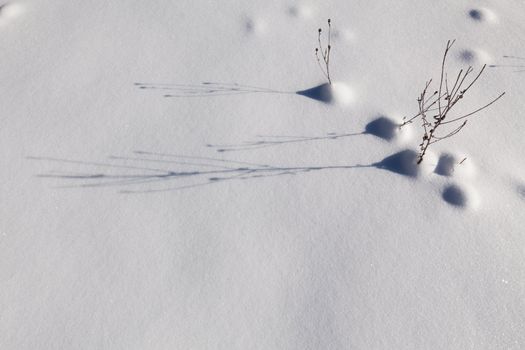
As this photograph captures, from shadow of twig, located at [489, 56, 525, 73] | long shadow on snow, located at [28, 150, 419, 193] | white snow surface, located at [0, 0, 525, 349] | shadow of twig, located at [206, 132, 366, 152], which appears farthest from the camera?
shadow of twig, located at [489, 56, 525, 73]

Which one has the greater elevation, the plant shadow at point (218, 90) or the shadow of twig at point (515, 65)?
the shadow of twig at point (515, 65)

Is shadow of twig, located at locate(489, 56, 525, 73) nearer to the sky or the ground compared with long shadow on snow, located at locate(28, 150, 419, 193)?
nearer to the sky

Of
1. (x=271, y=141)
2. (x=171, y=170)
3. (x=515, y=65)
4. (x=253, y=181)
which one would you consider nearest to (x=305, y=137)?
(x=271, y=141)

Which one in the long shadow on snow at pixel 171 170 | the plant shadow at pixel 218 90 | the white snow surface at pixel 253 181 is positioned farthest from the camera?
the plant shadow at pixel 218 90

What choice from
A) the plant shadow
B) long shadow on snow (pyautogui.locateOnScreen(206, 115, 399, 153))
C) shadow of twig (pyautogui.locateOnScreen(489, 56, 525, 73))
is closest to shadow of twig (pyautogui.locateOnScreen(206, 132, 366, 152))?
long shadow on snow (pyautogui.locateOnScreen(206, 115, 399, 153))

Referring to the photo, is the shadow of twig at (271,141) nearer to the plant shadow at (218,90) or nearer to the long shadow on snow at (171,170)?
the long shadow on snow at (171,170)

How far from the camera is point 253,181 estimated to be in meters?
2.05

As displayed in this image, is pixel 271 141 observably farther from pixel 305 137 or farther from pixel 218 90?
pixel 218 90

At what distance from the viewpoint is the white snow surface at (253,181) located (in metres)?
1.72

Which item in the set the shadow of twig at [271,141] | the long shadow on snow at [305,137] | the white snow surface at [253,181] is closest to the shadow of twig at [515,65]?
the white snow surface at [253,181]

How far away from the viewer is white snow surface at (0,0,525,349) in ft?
5.63

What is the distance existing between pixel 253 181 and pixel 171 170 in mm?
422

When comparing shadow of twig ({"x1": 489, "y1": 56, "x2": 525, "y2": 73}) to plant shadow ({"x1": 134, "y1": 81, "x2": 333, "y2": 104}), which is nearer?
plant shadow ({"x1": 134, "y1": 81, "x2": 333, "y2": 104})

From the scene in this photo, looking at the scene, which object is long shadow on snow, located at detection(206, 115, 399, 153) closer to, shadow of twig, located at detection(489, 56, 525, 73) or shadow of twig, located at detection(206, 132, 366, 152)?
shadow of twig, located at detection(206, 132, 366, 152)
